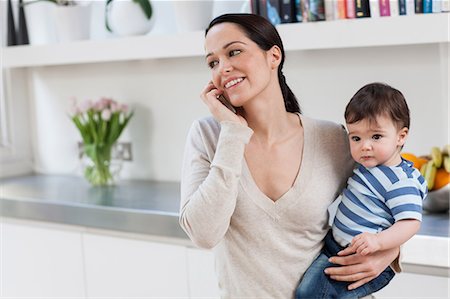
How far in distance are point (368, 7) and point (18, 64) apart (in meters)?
1.65

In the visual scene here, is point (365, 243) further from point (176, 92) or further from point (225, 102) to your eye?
point (176, 92)

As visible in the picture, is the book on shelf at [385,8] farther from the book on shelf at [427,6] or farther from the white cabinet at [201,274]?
the white cabinet at [201,274]

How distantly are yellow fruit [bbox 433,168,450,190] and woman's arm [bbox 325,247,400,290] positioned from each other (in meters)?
0.85

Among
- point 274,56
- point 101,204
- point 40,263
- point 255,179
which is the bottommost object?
point 40,263

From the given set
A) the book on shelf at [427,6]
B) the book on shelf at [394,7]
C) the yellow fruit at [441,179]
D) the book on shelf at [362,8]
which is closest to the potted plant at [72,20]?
the book on shelf at [362,8]

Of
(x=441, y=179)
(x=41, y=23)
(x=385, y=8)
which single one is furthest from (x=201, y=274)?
(x=41, y=23)

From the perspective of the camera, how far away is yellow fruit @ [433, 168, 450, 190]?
2.21 metres

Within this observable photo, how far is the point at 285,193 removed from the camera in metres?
1.43

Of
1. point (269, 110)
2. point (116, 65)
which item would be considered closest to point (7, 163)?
point (116, 65)

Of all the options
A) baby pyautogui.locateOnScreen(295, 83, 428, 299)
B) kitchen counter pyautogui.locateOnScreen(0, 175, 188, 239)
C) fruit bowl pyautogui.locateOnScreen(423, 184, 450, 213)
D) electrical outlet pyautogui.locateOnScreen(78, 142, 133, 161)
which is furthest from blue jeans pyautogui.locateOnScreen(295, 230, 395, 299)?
electrical outlet pyautogui.locateOnScreen(78, 142, 133, 161)

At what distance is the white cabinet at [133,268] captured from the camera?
7.82 ft

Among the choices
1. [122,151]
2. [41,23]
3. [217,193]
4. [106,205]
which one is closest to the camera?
[217,193]

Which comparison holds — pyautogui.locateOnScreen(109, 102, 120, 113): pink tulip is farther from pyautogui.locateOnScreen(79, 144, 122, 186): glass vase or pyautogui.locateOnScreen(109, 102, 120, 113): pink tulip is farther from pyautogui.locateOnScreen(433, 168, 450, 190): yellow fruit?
pyautogui.locateOnScreen(433, 168, 450, 190): yellow fruit

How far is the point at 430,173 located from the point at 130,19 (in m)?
1.30
